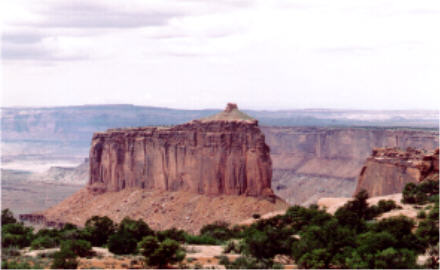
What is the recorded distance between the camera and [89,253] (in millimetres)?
42125

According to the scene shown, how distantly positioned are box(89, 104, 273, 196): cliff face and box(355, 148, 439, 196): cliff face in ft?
41.0

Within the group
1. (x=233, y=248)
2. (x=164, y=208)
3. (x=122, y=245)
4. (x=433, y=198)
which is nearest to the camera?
(x=122, y=245)

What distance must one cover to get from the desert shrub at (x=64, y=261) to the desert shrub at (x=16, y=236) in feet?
33.8

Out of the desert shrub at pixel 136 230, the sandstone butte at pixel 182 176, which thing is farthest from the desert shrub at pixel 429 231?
the sandstone butte at pixel 182 176

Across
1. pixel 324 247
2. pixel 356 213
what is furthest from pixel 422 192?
pixel 324 247

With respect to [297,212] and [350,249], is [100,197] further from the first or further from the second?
[350,249]

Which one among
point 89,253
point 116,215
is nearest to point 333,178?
point 116,215

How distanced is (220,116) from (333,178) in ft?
184

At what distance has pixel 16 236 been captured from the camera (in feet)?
165

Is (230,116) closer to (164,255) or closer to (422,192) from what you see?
(422,192)

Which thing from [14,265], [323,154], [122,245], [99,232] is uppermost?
[14,265]

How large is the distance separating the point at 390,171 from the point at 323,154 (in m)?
84.0

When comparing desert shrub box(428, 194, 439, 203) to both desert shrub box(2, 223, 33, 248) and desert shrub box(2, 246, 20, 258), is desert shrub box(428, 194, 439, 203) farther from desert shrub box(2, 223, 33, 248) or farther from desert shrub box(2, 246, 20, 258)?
desert shrub box(2, 246, 20, 258)

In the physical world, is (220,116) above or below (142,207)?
above
